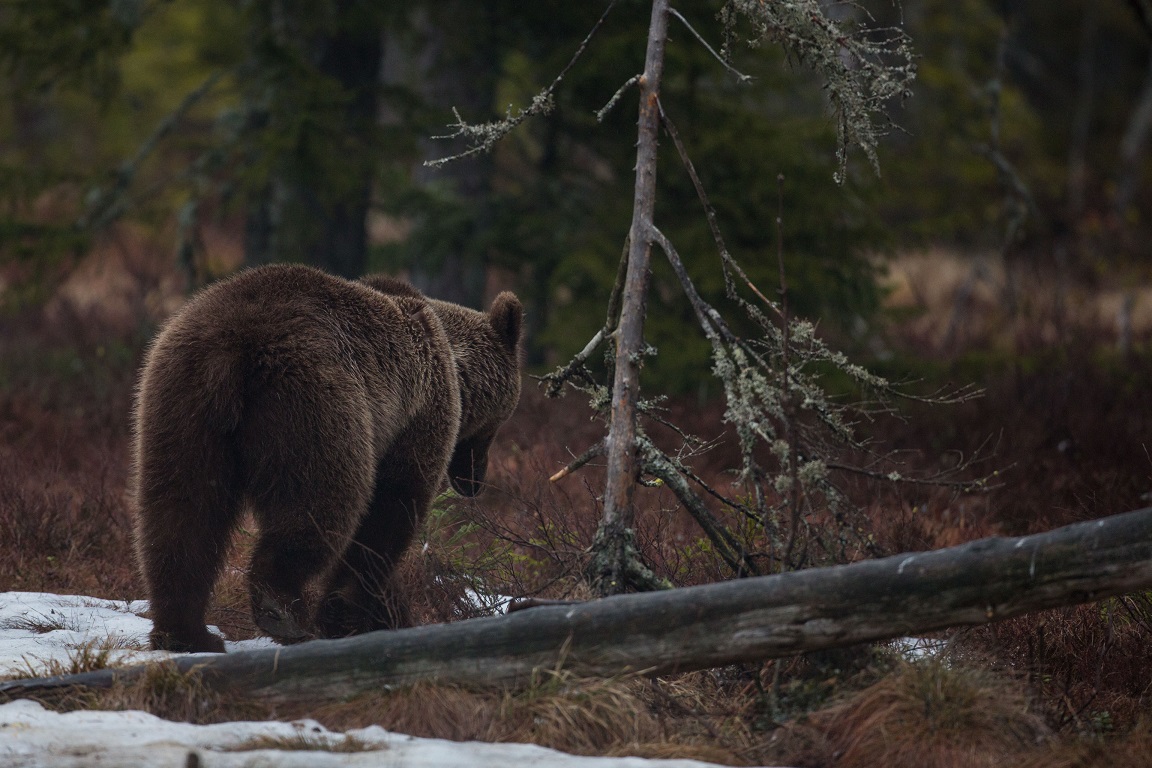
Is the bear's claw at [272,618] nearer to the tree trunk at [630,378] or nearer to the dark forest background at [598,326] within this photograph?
the dark forest background at [598,326]

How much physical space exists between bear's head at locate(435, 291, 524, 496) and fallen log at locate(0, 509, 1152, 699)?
6.94ft

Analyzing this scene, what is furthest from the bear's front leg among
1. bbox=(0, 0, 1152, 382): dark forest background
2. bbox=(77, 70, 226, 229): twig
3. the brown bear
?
bbox=(77, 70, 226, 229): twig

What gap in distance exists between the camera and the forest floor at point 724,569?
3.96m

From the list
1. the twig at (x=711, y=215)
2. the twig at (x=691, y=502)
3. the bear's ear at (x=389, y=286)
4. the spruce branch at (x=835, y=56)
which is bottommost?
the twig at (x=691, y=502)

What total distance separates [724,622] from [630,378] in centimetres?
125

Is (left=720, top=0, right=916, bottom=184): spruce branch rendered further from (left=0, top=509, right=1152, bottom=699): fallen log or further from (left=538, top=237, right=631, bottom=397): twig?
Answer: (left=0, top=509, right=1152, bottom=699): fallen log

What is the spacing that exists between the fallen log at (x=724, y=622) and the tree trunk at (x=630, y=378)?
1.89ft

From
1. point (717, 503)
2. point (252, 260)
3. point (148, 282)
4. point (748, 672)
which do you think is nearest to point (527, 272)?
point (252, 260)

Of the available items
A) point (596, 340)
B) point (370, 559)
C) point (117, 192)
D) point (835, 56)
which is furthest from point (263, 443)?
point (117, 192)

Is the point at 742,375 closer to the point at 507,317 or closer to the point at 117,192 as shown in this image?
the point at 507,317

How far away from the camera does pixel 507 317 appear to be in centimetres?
635

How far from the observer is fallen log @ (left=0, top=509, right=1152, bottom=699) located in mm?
3850

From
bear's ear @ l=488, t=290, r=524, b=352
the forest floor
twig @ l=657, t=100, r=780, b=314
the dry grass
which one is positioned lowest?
the forest floor

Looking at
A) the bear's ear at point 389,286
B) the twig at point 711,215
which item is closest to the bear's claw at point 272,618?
the bear's ear at point 389,286
